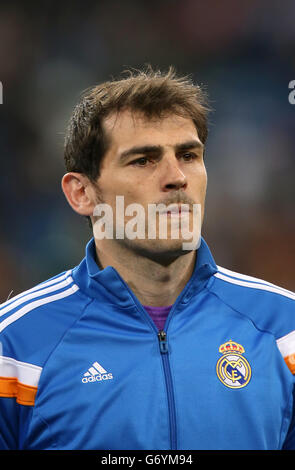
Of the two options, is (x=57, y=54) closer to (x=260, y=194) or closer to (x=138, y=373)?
(x=260, y=194)

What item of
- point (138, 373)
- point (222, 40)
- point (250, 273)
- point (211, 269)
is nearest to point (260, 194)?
point (250, 273)

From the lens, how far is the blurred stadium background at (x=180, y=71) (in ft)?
16.8

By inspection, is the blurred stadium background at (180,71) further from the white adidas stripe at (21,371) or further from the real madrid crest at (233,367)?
the real madrid crest at (233,367)

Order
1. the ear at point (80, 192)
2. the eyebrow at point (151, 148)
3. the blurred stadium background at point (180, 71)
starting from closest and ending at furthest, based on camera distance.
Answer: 1. the eyebrow at point (151, 148)
2. the ear at point (80, 192)
3. the blurred stadium background at point (180, 71)

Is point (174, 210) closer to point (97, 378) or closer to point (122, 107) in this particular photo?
point (122, 107)

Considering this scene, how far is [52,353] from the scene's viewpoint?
1.99 meters

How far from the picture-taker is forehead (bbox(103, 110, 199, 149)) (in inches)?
83.4

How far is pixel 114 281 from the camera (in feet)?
6.95

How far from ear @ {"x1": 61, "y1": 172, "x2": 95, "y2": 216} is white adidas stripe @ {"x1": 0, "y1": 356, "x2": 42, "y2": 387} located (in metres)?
0.64

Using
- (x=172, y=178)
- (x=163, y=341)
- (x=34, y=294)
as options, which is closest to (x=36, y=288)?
(x=34, y=294)

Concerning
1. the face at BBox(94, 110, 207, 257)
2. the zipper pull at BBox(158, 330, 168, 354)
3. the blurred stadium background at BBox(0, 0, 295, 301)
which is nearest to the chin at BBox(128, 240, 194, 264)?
the face at BBox(94, 110, 207, 257)

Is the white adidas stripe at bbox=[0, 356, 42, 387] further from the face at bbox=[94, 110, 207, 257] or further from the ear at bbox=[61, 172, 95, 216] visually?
the ear at bbox=[61, 172, 95, 216]

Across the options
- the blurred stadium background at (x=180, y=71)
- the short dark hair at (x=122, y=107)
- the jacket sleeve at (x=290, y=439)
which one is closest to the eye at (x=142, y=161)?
the short dark hair at (x=122, y=107)

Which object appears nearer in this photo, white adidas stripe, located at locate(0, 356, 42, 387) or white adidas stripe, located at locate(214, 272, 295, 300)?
white adidas stripe, located at locate(0, 356, 42, 387)
